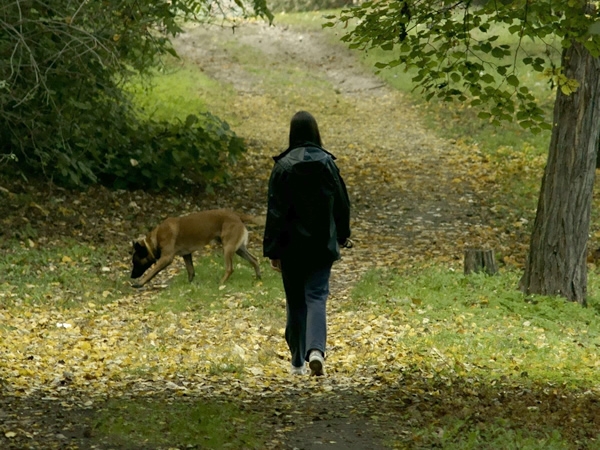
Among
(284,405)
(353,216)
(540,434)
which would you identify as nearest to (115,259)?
(353,216)

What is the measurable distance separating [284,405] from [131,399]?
1.21 m

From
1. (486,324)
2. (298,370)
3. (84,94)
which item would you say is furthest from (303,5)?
(298,370)

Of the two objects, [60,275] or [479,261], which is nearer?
[479,261]

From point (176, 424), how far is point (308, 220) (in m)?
1.85

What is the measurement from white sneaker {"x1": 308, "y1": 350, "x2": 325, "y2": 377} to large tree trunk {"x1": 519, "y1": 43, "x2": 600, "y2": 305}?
4860 millimetres

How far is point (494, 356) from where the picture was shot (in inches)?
347

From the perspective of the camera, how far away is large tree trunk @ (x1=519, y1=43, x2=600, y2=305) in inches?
429

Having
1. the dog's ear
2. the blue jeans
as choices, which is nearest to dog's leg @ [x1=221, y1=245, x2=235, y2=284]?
the dog's ear

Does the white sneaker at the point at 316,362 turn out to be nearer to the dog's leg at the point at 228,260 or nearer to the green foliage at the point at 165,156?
the dog's leg at the point at 228,260

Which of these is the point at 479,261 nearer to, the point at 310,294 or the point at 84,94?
the point at 310,294

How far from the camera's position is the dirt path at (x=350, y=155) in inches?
283

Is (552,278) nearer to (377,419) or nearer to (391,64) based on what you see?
(391,64)

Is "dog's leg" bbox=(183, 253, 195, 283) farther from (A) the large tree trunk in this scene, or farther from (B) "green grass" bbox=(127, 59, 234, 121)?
(B) "green grass" bbox=(127, 59, 234, 121)

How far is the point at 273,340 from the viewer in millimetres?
9883
